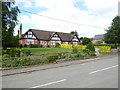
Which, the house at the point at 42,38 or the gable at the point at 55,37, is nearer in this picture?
the house at the point at 42,38

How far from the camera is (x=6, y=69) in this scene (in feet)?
37.7

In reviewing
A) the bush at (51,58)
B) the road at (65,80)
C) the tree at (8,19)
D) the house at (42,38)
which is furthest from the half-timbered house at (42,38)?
the road at (65,80)

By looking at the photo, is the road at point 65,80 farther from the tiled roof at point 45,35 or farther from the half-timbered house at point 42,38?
the tiled roof at point 45,35

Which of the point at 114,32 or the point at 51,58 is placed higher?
the point at 114,32

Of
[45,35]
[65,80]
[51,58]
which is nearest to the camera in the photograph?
[65,80]

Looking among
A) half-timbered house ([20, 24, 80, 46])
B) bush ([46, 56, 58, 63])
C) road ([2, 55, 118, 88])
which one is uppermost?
half-timbered house ([20, 24, 80, 46])

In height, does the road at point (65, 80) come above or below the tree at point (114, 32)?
below

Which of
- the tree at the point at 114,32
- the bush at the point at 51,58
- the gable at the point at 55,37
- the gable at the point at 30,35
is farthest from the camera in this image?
the gable at the point at 55,37

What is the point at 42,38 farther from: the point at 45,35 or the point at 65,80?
the point at 65,80

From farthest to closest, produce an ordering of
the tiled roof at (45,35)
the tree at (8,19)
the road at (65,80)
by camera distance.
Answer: the tiled roof at (45,35) → the tree at (8,19) → the road at (65,80)

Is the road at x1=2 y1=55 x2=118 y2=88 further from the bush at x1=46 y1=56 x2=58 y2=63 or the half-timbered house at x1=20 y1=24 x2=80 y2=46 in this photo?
the half-timbered house at x1=20 y1=24 x2=80 y2=46

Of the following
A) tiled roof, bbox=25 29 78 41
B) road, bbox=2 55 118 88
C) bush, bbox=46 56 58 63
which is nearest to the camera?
road, bbox=2 55 118 88

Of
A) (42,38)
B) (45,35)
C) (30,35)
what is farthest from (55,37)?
(30,35)

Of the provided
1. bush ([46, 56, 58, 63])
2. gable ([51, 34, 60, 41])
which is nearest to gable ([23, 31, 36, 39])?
gable ([51, 34, 60, 41])
